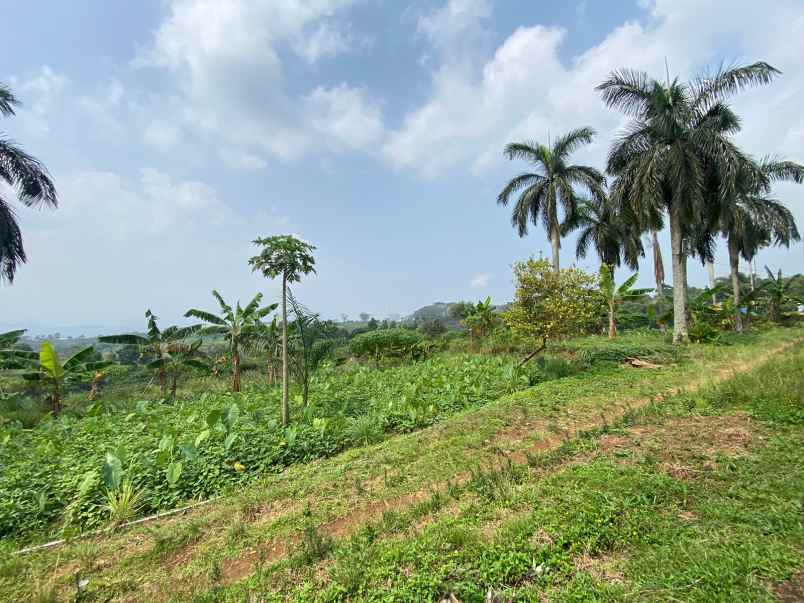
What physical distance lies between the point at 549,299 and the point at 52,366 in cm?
1840

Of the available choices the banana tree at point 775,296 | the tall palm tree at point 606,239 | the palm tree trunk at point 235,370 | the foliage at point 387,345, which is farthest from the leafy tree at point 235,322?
the banana tree at point 775,296

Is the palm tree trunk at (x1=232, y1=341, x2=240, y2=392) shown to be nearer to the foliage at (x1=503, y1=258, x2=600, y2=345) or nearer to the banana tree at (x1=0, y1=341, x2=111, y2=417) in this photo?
the banana tree at (x1=0, y1=341, x2=111, y2=417)

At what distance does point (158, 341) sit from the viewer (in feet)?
57.7

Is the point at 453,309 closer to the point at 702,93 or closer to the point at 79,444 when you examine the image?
the point at 702,93

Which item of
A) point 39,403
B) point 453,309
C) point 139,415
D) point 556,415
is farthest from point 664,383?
point 453,309

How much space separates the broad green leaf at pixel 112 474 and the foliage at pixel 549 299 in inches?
437

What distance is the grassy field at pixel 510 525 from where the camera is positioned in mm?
2730

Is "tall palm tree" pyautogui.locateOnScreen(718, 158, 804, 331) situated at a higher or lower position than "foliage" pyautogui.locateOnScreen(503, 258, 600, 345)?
higher

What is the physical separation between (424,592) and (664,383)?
29.2 feet

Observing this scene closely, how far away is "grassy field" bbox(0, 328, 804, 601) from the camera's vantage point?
8.96 feet

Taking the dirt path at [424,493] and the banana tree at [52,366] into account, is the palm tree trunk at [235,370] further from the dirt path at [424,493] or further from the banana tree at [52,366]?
the dirt path at [424,493]

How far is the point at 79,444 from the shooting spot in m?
8.36

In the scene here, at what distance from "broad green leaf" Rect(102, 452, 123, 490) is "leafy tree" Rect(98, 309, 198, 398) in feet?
42.8

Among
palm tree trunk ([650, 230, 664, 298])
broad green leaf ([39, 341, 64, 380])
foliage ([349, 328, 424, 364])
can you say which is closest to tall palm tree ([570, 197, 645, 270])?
palm tree trunk ([650, 230, 664, 298])
